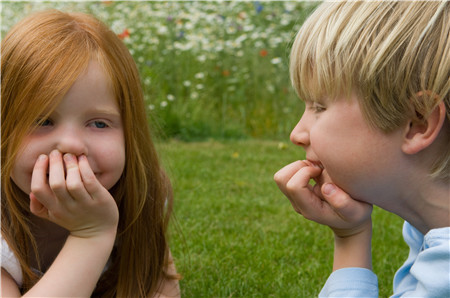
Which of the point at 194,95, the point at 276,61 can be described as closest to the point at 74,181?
the point at 194,95

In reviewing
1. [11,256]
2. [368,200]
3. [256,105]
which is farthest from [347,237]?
[256,105]

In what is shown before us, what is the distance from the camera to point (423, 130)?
61.7 inches

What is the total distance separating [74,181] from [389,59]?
962 mm

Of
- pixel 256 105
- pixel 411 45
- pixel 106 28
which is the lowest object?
pixel 256 105

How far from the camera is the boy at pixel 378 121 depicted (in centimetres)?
154

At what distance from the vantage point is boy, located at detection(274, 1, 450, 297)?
1.54 metres

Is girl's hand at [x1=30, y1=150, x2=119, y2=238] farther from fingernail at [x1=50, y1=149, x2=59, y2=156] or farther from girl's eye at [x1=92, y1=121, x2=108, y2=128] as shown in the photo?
girl's eye at [x1=92, y1=121, x2=108, y2=128]

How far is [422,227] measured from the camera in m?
1.76

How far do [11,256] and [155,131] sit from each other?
31.2 inches

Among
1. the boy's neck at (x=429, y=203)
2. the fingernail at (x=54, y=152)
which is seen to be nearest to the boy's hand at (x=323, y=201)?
the boy's neck at (x=429, y=203)

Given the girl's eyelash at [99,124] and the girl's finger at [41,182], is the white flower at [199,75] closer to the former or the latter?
the girl's eyelash at [99,124]

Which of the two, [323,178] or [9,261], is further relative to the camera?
[9,261]

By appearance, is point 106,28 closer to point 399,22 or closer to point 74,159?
point 74,159

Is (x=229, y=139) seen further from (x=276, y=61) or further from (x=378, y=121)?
(x=378, y=121)
